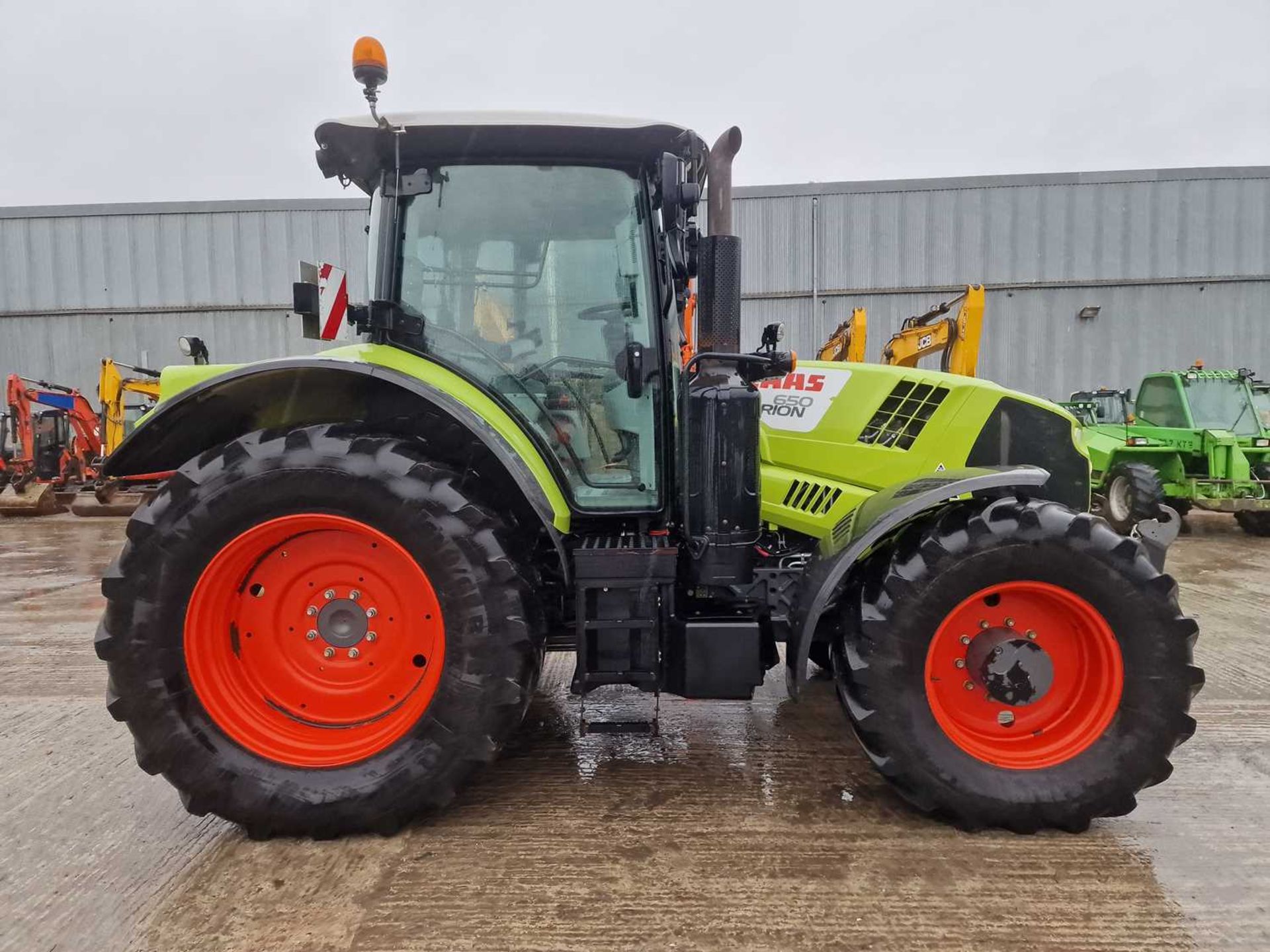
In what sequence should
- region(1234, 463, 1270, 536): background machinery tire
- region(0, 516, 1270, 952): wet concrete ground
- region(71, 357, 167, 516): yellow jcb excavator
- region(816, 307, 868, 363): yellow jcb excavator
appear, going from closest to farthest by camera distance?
region(0, 516, 1270, 952): wet concrete ground < region(816, 307, 868, 363): yellow jcb excavator < region(1234, 463, 1270, 536): background machinery tire < region(71, 357, 167, 516): yellow jcb excavator

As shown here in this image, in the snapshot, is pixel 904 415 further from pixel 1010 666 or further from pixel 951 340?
pixel 951 340

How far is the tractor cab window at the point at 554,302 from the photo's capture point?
223 cm

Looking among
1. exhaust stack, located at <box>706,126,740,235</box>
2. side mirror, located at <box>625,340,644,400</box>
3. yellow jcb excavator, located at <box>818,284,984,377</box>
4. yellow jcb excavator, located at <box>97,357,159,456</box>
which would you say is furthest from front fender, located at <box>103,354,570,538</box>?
yellow jcb excavator, located at <box>97,357,159,456</box>

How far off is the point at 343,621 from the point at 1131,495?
27.3 feet

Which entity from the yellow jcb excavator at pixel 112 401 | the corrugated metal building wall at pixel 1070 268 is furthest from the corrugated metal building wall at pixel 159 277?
the corrugated metal building wall at pixel 1070 268

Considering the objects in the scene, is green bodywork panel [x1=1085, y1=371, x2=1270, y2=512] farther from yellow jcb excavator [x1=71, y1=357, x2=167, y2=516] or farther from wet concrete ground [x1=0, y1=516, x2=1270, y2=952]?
yellow jcb excavator [x1=71, y1=357, x2=167, y2=516]

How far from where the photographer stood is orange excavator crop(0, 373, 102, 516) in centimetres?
1031

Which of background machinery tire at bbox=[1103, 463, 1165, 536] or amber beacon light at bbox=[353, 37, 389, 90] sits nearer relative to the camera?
amber beacon light at bbox=[353, 37, 389, 90]

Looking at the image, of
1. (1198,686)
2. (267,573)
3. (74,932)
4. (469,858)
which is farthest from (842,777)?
(74,932)

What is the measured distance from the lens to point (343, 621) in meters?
2.07

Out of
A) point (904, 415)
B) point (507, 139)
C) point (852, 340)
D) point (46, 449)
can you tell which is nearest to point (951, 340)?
point (852, 340)

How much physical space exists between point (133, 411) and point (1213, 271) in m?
19.1

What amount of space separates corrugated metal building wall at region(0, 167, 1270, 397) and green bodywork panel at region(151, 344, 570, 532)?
10826 mm

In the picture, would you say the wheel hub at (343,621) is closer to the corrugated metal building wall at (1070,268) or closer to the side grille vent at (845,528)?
the side grille vent at (845,528)
